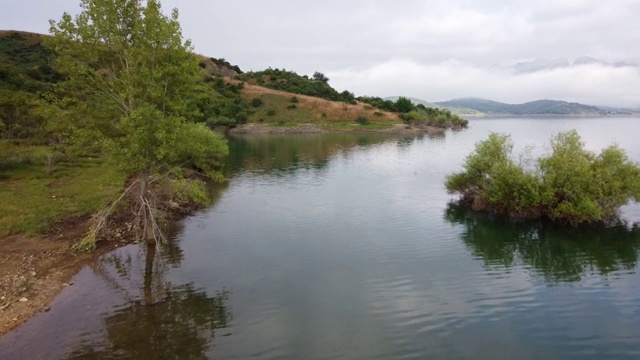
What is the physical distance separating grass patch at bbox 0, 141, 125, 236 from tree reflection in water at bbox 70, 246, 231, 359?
7.76m

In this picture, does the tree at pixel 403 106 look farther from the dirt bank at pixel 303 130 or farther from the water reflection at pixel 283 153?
the water reflection at pixel 283 153

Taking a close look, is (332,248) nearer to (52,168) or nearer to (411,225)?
(411,225)

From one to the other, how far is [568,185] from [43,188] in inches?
1940

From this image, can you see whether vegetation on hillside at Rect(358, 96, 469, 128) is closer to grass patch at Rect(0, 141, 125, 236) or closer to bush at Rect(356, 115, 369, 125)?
bush at Rect(356, 115, 369, 125)

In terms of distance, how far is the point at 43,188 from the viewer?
4156 centimetres

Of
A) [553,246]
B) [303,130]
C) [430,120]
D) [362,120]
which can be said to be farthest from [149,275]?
[430,120]

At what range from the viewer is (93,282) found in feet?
83.5

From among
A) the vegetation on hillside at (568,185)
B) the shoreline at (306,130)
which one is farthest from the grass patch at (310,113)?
the vegetation on hillside at (568,185)

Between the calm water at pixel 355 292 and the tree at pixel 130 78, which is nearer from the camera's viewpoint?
the calm water at pixel 355 292

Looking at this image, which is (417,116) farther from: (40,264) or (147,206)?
(40,264)

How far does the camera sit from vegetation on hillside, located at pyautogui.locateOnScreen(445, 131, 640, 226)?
Result: 3400 centimetres

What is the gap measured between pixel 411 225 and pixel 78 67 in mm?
27956

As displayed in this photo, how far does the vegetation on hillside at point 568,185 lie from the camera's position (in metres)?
34.0

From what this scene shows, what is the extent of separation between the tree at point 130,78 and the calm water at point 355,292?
6.34 m
